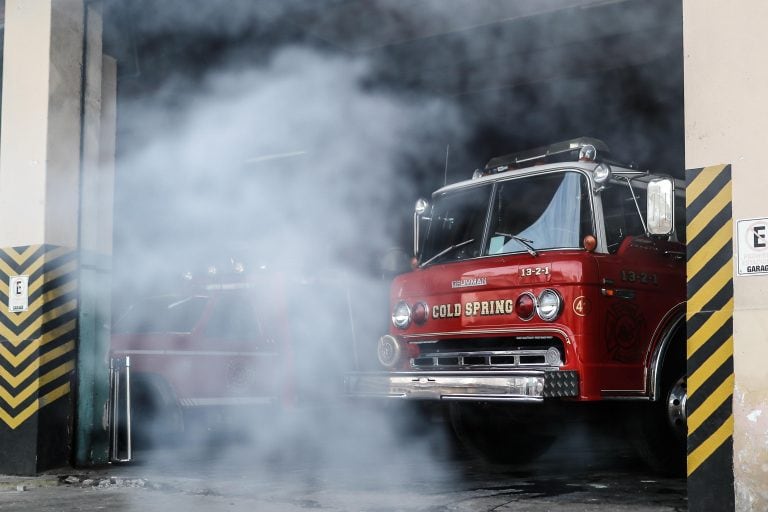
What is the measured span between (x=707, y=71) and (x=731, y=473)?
184cm

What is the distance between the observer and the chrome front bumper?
5336mm

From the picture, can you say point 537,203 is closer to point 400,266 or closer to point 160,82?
point 400,266

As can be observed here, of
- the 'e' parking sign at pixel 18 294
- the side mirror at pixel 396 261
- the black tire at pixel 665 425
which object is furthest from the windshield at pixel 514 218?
the 'e' parking sign at pixel 18 294

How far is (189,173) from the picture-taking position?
9078mm

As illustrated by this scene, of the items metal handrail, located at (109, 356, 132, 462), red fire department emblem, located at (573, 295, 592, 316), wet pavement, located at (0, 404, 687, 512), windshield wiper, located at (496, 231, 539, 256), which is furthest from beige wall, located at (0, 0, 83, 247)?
red fire department emblem, located at (573, 295, 592, 316)

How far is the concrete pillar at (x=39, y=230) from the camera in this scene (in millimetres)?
6754

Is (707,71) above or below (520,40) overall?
below

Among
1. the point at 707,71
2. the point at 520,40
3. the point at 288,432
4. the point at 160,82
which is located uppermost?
the point at 520,40

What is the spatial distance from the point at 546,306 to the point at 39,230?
142 inches

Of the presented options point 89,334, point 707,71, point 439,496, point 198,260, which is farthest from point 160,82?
point 707,71

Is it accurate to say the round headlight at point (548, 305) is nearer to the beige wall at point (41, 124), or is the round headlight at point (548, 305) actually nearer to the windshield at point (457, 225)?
the windshield at point (457, 225)

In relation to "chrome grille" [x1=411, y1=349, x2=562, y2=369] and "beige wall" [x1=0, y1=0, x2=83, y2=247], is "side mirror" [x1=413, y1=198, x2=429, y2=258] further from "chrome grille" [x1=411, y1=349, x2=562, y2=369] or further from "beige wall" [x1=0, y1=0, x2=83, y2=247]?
"beige wall" [x1=0, y1=0, x2=83, y2=247]

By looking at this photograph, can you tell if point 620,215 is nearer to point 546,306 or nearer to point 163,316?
point 546,306

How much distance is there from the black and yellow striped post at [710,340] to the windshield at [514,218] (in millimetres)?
1411
